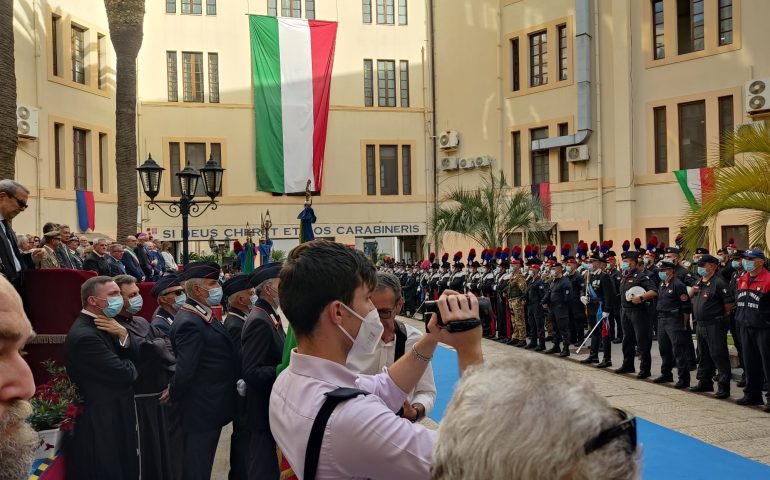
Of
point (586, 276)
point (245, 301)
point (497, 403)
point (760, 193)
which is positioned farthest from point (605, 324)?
point (497, 403)

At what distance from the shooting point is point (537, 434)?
1280 mm

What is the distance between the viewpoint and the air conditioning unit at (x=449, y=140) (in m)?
29.9

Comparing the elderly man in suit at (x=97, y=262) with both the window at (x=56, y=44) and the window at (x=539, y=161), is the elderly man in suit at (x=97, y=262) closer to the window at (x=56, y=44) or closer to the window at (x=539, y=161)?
the window at (x=56, y=44)

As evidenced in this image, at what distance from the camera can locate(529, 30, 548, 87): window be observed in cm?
2664

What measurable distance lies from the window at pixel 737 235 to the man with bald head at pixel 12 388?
855 inches

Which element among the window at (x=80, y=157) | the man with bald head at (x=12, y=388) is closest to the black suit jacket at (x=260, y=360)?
the man with bald head at (x=12, y=388)

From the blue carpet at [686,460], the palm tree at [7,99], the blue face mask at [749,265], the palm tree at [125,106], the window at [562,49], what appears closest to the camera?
the blue carpet at [686,460]

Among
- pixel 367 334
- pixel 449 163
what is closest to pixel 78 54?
pixel 449 163

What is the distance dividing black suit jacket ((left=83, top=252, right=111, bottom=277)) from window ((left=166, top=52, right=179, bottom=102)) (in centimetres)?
2106

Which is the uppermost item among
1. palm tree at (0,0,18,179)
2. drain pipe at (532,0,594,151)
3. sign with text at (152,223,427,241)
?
drain pipe at (532,0,594,151)

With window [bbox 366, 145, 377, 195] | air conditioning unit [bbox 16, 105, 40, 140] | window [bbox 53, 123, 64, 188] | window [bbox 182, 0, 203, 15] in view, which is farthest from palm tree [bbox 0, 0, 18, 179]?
window [bbox 366, 145, 377, 195]

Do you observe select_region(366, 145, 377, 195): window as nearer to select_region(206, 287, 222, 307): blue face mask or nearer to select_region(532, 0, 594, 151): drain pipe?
select_region(532, 0, 594, 151): drain pipe

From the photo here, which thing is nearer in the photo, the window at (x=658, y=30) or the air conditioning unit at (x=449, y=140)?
the window at (x=658, y=30)

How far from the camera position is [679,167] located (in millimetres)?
22625
